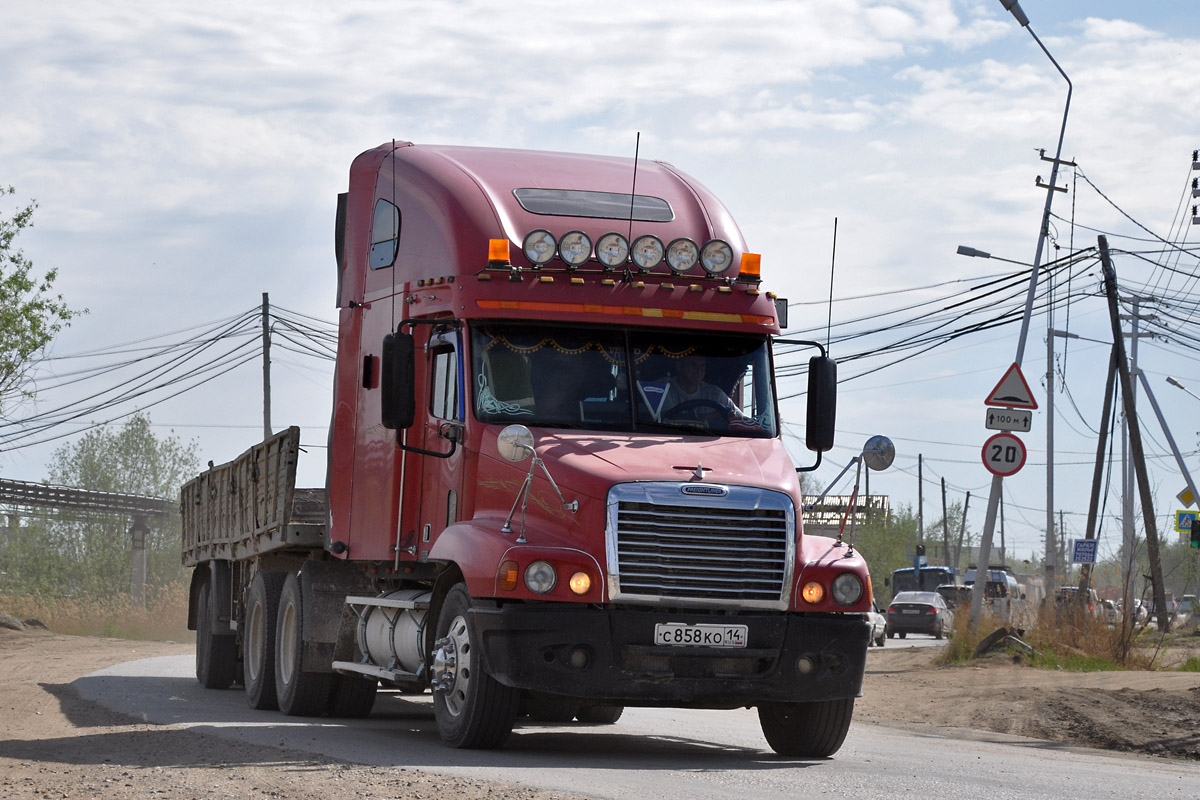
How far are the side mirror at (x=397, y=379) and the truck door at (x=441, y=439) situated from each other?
408 mm

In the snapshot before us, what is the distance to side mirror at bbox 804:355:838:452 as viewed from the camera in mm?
11305

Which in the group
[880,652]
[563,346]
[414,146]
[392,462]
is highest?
[414,146]

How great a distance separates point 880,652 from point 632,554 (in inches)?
854

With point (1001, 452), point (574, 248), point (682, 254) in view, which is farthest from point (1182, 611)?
point (574, 248)

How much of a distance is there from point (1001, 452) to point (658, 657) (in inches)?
444

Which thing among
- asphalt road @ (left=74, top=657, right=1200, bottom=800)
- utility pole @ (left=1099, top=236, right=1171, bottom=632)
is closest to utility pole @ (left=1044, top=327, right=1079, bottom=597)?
utility pole @ (left=1099, top=236, right=1171, bottom=632)

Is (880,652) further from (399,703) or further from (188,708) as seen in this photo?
(188,708)

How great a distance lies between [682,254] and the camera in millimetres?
11234

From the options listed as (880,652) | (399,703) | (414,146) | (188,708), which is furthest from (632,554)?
(880,652)

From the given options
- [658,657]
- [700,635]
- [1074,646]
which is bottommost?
[1074,646]

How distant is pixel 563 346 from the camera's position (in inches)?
428

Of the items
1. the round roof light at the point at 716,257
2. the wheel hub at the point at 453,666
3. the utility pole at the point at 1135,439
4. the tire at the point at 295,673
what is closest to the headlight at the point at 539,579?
the wheel hub at the point at 453,666

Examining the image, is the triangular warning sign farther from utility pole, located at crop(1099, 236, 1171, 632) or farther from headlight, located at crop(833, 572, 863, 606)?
utility pole, located at crop(1099, 236, 1171, 632)

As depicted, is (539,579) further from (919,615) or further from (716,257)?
(919,615)
